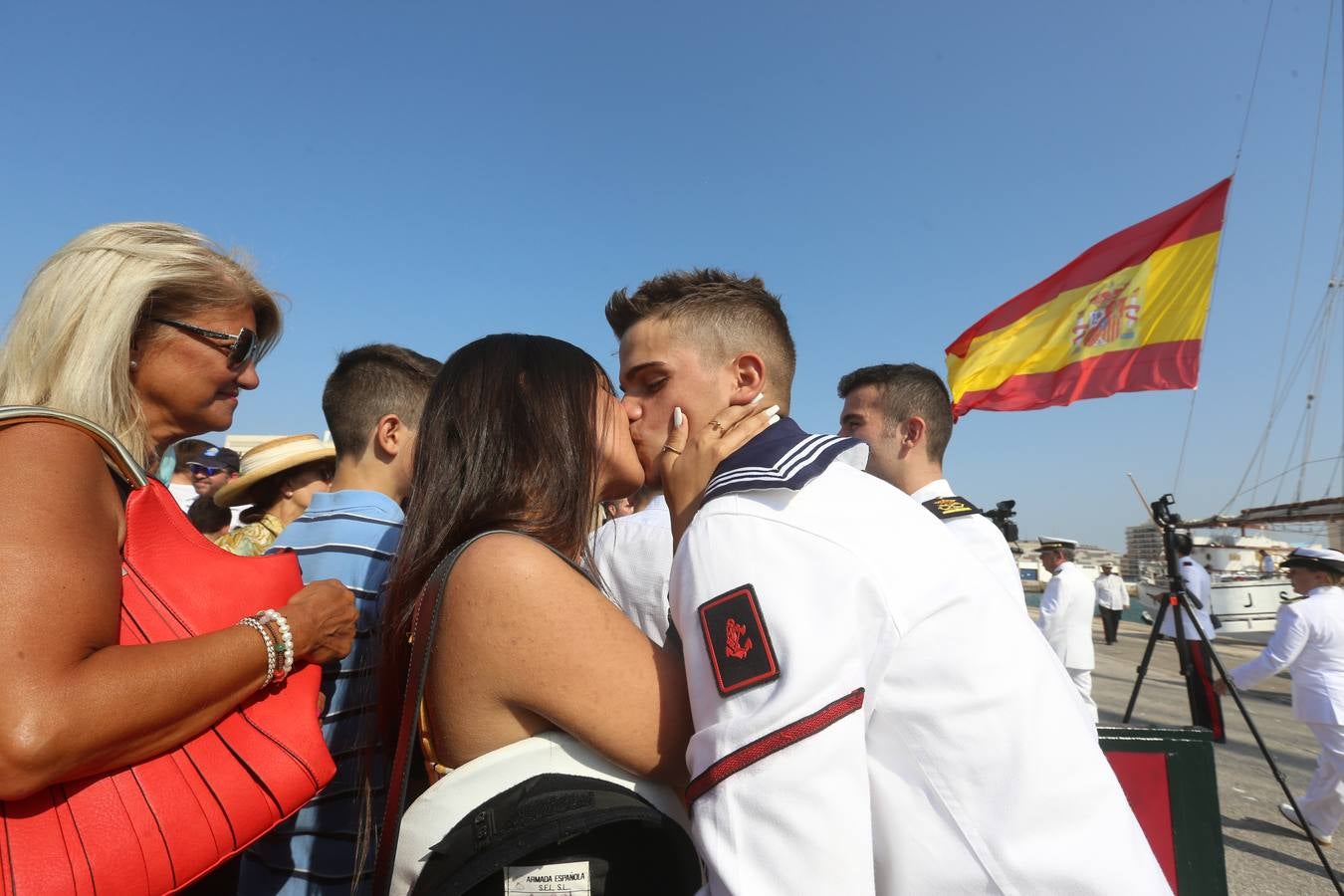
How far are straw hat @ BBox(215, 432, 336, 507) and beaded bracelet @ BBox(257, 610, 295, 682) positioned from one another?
2.54m

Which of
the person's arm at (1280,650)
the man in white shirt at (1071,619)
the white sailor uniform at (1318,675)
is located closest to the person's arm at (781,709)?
the white sailor uniform at (1318,675)

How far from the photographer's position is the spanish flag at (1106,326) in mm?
6828

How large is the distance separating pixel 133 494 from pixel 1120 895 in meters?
1.90

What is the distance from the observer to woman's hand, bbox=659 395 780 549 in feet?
5.22

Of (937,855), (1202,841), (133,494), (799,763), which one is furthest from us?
(1202,841)

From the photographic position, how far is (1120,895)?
1173 millimetres

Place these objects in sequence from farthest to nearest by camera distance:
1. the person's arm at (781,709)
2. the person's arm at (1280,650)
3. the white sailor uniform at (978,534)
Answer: the person's arm at (1280,650) < the white sailor uniform at (978,534) < the person's arm at (781,709)

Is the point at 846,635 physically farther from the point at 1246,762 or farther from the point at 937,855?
the point at 1246,762

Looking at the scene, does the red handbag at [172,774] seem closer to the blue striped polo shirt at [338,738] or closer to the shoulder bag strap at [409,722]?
the shoulder bag strap at [409,722]

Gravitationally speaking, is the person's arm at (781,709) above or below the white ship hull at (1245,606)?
above

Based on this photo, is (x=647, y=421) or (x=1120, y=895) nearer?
(x=1120, y=895)

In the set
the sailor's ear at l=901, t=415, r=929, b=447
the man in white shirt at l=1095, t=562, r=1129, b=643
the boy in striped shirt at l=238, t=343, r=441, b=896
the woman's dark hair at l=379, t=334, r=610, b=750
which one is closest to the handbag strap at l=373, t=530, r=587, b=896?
the woman's dark hair at l=379, t=334, r=610, b=750

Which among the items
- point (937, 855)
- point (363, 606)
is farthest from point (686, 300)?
point (937, 855)

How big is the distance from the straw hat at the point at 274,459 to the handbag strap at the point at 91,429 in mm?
2555
